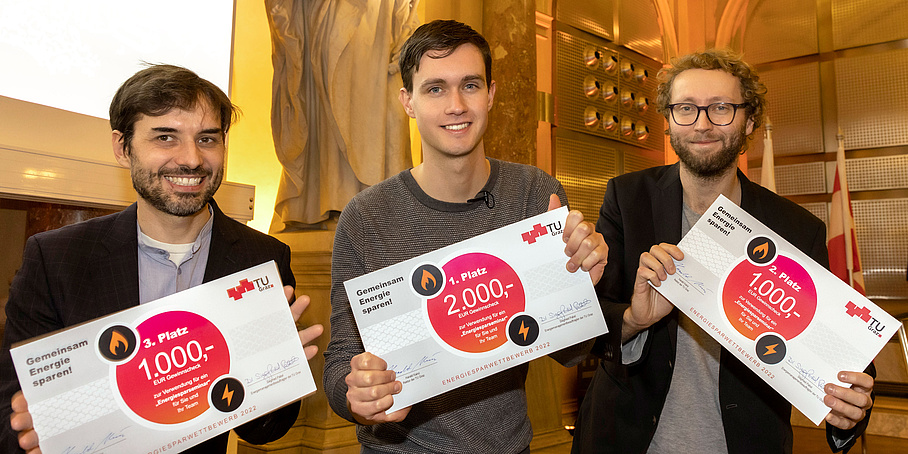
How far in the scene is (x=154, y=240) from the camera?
6.03 feet

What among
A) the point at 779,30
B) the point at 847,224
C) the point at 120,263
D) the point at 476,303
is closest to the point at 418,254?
the point at 476,303

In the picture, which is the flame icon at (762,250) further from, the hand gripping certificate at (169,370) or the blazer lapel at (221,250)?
the blazer lapel at (221,250)

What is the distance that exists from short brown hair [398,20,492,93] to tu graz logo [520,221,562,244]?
0.54 metres

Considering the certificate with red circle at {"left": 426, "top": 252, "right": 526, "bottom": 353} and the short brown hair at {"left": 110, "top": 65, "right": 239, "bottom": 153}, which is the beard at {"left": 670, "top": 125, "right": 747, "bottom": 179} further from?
the short brown hair at {"left": 110, "top": 65, "right": 239, "bottom": 153}

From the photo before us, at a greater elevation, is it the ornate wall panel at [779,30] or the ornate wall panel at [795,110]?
the ornate wall panel at [779,30]

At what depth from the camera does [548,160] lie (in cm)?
730

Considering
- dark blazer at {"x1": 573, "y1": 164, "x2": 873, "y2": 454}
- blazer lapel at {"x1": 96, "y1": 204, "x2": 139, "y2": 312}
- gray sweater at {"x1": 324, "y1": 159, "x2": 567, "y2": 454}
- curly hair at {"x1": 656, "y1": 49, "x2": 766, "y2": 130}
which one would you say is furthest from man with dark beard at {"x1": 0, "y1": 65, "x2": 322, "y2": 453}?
curly hair at {"x1": 656, "y1": 49, "x2": 766, "y2": 130}

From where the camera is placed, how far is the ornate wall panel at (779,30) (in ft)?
27.1

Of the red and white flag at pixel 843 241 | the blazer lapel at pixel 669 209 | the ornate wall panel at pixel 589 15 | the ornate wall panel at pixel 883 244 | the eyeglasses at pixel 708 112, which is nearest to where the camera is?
the blazer lapel at pixel 669 209

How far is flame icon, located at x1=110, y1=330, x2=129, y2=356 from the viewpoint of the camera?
1453 mm

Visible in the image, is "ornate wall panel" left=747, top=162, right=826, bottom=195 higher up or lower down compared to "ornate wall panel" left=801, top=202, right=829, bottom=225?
higher up

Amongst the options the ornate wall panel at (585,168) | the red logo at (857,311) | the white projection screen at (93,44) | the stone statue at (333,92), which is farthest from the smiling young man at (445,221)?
the ornate wall panel at (585,168)

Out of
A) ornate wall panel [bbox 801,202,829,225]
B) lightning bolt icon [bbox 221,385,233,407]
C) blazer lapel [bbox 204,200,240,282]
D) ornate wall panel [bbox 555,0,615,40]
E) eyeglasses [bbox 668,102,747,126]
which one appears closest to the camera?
lightning bolt icon [bbox 221,385,233,407]
